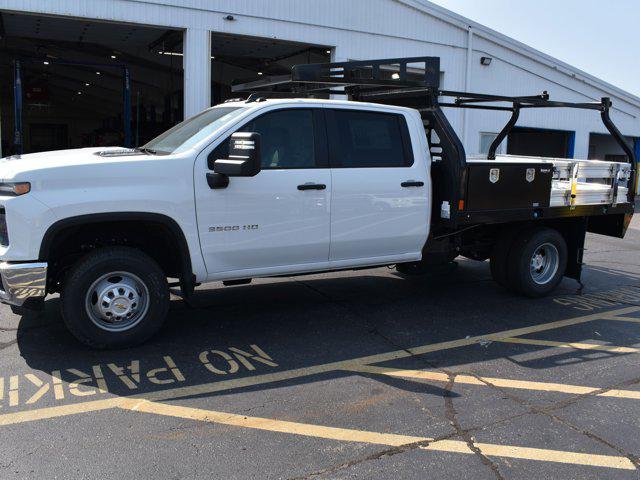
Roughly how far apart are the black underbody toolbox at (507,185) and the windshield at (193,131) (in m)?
2.49

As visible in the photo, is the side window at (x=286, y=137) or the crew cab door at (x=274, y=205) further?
the side window at (x=286, y=137)

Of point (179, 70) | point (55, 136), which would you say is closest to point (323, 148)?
point (179, 70)

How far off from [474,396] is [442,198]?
97.3 inches

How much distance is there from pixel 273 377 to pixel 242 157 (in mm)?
1742

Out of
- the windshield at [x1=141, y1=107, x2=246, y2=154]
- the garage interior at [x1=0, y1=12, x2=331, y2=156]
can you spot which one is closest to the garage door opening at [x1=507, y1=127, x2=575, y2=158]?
the garage interior at [x1=0, y1=12, x2=331, y2=156]

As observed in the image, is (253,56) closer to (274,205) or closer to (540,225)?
(540,225)

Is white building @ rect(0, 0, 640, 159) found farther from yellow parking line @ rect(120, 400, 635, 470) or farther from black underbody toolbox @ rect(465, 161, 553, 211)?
yellow parking line @ rect(120, 400, 635, 470)

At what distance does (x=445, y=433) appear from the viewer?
369 cm

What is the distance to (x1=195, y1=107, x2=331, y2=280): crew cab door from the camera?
4.95 meters

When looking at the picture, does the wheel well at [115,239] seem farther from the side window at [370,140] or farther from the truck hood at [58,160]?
the side window at [370,140]

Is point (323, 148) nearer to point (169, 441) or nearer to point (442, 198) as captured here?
point (442, 198)

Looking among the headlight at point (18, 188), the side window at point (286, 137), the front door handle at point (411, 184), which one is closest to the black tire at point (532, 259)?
the front door handle at point (411, 184)

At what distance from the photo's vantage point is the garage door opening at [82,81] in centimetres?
1558

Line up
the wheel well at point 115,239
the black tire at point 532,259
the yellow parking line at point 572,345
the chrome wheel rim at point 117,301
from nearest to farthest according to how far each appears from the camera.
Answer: the wheel well at point 115,239 < the chrome wheel rim at point 117,301 < the yellow parking line at point 572,345 < the black tire at point 532,259
